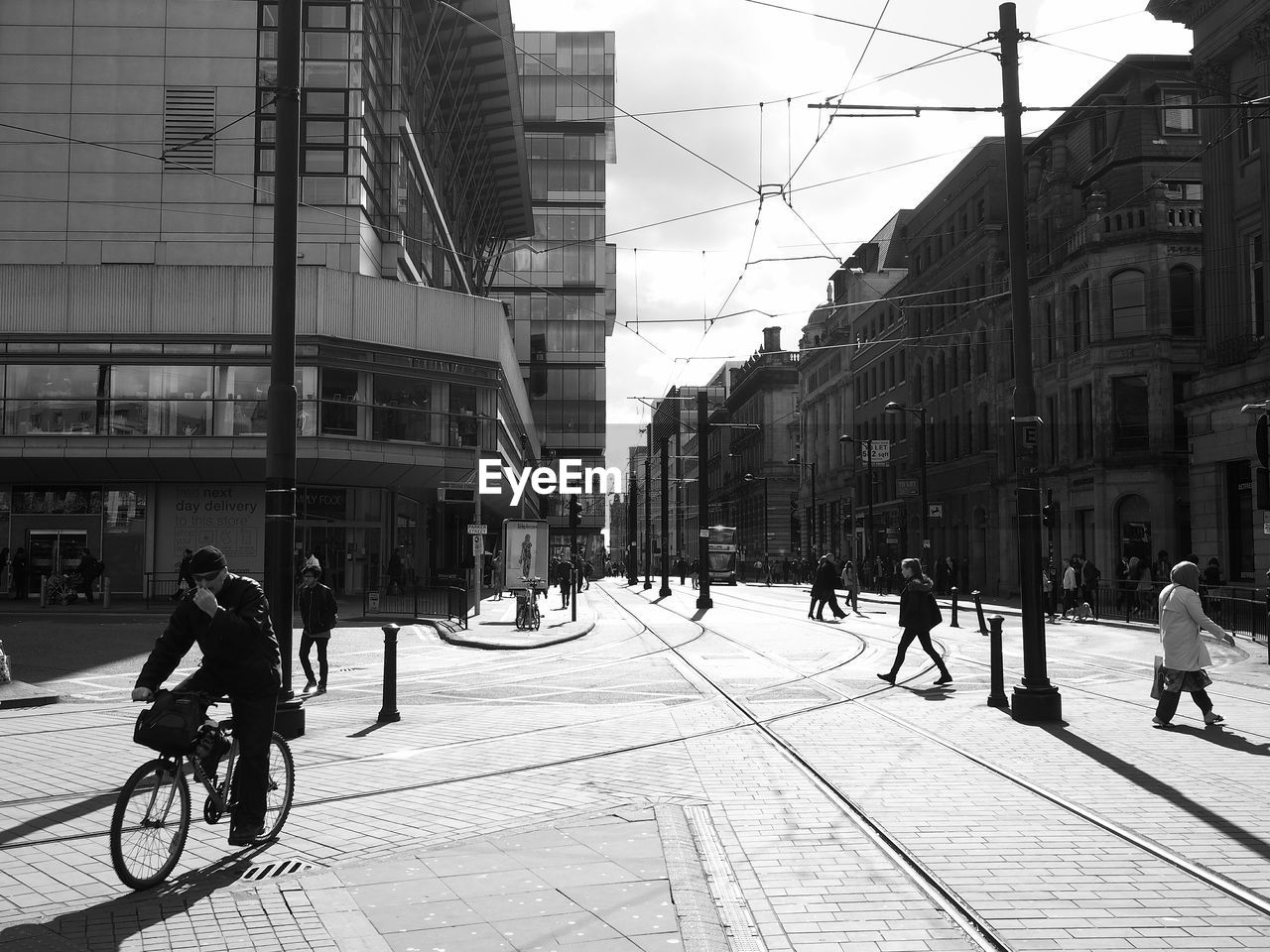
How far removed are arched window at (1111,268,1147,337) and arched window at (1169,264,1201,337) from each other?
91cm

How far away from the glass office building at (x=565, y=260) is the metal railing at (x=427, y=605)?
56.5 m

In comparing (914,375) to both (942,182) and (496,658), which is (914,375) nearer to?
(942,182)

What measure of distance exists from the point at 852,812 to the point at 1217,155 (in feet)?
112

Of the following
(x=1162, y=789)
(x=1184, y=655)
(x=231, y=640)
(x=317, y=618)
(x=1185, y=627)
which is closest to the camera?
(x=231, y=640)

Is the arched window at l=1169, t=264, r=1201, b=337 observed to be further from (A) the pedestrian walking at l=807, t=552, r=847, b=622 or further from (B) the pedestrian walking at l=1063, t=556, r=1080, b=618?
(A) the pedestrian walking at l=807, t=552, r=847, b=622

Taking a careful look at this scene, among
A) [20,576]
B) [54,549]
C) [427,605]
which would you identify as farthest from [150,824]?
[54,549]

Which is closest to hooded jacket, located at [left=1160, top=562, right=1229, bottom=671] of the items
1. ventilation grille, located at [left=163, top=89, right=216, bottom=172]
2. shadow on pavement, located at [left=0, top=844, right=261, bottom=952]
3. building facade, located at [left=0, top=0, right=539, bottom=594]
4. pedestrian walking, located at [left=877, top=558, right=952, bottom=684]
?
pedestrian walking, located at [left=877, top=558, right=952, bottom=684]

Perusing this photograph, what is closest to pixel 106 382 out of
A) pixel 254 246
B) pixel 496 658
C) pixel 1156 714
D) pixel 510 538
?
pixel 254 246

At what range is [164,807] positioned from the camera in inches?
245

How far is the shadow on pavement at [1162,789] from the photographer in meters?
7.18

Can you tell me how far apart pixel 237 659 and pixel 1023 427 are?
9131 millimetres

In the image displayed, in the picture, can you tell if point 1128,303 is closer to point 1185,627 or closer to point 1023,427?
point 1023,427

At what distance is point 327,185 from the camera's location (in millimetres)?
40188

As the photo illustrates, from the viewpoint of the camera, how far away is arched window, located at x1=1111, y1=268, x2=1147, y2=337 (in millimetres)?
43594
